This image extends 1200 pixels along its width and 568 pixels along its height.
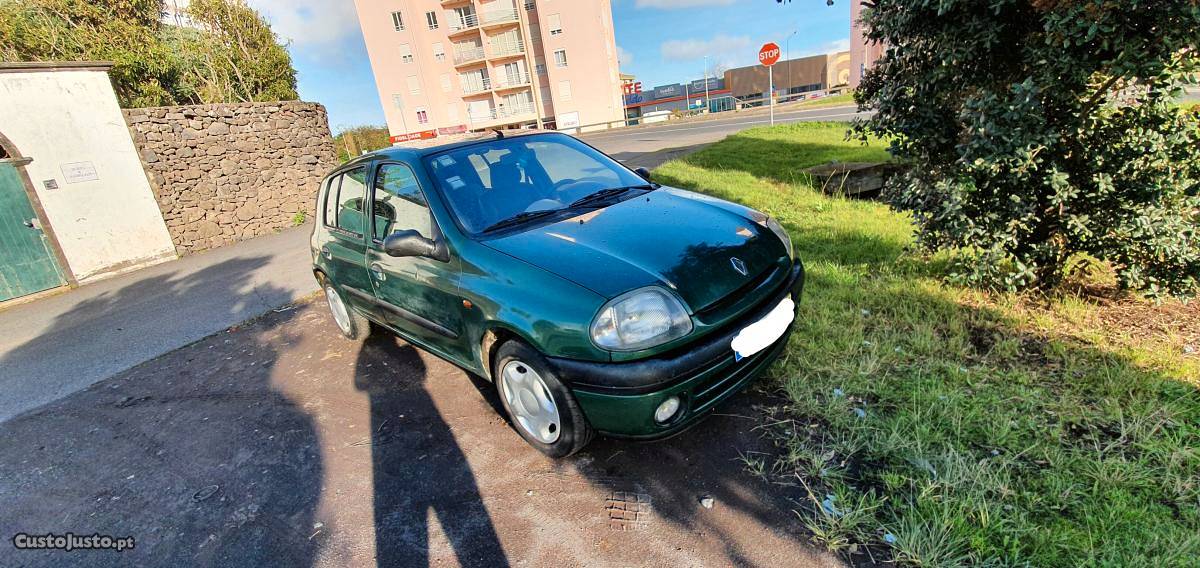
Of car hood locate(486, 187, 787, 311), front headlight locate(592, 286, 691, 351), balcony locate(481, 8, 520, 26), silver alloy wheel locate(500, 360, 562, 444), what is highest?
balcony locate(481, 8, 520, 26)

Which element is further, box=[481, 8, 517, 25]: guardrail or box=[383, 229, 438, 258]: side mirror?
box=[481, 8, 517, 25]: guardrail

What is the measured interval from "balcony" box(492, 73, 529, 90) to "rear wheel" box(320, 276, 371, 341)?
138 ft

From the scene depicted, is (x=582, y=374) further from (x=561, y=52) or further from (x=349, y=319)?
(x=561, y=52)

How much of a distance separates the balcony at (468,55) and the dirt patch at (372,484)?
44041 millimetres

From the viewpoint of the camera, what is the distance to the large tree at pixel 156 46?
11.4 meters

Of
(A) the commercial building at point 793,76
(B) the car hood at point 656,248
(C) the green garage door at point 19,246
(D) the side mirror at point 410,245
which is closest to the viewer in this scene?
(B) the car hood at point 656,248

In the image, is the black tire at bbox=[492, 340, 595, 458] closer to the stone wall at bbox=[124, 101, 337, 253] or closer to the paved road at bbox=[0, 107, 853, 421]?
the paved road at bbox=[0, 107, 853, 421]

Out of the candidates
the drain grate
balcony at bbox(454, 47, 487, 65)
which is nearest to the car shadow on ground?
the drain grate

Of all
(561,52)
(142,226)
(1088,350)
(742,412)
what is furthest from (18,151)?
(561,52)

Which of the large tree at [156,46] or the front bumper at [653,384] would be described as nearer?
the front bumper at [653,384]

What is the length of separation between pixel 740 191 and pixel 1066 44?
16.5ft

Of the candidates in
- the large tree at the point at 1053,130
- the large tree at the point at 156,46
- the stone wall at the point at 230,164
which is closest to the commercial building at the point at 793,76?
the large tree at the point at 156,46

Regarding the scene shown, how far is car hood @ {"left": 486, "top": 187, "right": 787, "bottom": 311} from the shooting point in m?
2.28

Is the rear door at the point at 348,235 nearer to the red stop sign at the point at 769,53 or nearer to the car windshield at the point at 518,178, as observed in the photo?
the car windshield at the point at 518,178
